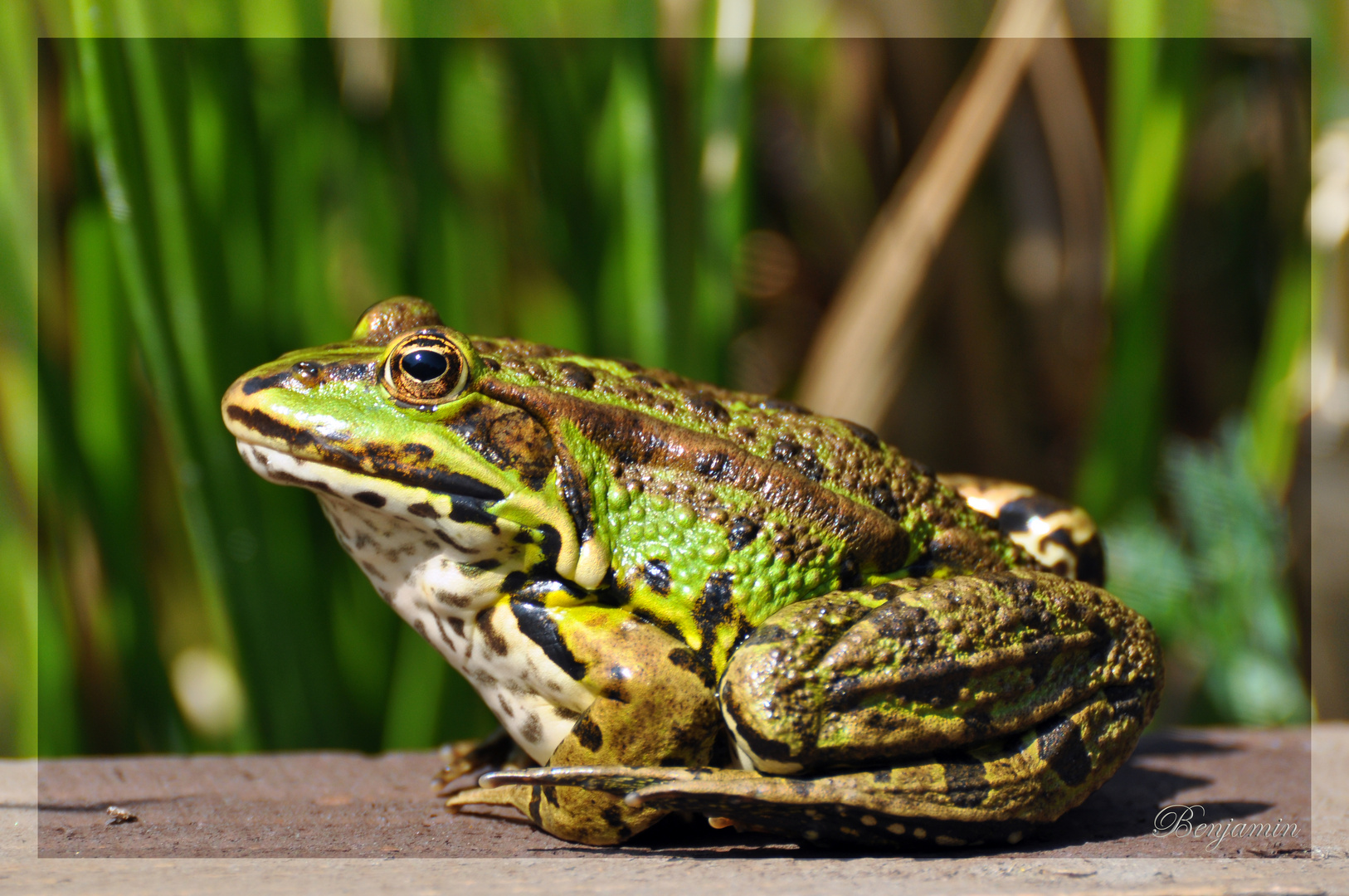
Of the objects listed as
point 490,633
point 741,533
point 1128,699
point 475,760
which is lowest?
point 475,760

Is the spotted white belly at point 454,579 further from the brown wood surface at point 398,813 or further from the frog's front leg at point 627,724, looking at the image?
the brown wood surface at point 398,813

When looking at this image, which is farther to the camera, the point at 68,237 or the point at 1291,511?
the point at 1291,511

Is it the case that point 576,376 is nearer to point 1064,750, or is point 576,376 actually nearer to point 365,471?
point 365,471

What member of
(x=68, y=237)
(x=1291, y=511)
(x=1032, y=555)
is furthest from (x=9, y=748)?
(x=1291, y=511)

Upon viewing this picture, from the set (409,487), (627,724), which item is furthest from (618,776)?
(409,487)

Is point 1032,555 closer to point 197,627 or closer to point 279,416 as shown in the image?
point 279,416

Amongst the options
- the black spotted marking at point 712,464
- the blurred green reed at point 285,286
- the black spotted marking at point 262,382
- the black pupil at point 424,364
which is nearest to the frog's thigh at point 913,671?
the black spotted marking at point 712,464
